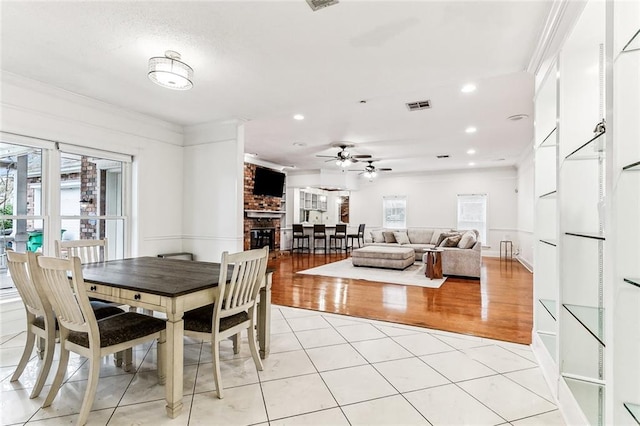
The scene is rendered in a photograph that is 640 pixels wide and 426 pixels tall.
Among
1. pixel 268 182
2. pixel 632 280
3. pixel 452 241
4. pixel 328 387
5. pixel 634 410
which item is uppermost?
pixel 268 182

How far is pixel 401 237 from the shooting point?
29.1 feet

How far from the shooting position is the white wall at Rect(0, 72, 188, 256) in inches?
129

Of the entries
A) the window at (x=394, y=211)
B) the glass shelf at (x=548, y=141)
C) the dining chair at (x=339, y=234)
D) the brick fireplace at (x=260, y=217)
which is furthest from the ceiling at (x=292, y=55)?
the window at (x=394, y=211)

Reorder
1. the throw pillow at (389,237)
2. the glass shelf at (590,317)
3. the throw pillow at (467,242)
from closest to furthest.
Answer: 1. the glass shelf at (590,317)
2. the throw pillow at (467,242)
3. the throw pillow at (389,237)

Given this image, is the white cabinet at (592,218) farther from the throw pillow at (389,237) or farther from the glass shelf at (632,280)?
the throw pillow at (389,237)

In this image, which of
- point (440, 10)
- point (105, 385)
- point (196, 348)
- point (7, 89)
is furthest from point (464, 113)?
point (7, 89)

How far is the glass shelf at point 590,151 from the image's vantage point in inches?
71.7

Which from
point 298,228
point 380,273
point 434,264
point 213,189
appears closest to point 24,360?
point 213,189

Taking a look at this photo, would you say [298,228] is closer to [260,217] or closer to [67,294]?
[260,217]

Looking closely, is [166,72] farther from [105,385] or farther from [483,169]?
[483,169]

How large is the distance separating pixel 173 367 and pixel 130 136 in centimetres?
353

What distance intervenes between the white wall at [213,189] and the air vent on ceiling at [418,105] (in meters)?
2.38

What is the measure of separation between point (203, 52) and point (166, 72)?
41 centimetres

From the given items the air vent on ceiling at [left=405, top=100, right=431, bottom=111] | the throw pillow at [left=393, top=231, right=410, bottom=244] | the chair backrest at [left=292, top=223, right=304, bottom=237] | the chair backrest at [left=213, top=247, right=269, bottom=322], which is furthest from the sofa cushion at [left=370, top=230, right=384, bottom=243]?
the chair backrest at [left=213, top=247, right=269, bottom=322]
